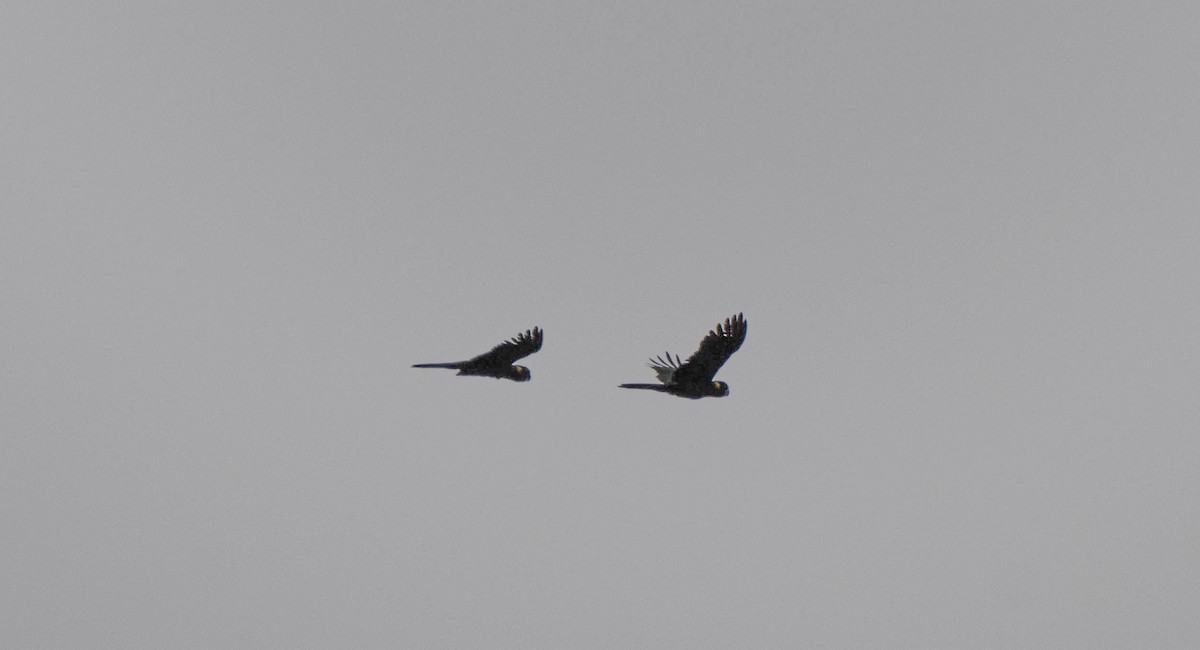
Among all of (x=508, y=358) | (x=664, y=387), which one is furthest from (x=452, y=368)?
(x=664, y=387)

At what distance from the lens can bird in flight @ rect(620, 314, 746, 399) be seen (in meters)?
26.0

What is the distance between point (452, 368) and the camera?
25.7m

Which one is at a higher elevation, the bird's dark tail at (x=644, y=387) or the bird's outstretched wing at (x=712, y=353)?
the bird's outstretched wing at (x=712, y=353)

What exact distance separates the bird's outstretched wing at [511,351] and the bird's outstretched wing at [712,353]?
474 cm

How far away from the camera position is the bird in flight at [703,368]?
26.0 m

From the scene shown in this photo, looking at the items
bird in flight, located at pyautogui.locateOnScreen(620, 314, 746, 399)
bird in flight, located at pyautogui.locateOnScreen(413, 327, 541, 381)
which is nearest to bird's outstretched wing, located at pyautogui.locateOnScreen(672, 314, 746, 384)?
bird in flight, located at pyautogui.locateOnScreen(620, 314, 746, 399)

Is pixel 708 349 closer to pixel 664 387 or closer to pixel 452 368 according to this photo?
pixel 664 387

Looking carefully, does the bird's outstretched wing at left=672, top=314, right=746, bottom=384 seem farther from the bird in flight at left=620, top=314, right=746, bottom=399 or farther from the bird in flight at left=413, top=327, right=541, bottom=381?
the bird in flight at left=413, top=327, right=541, bottom=381

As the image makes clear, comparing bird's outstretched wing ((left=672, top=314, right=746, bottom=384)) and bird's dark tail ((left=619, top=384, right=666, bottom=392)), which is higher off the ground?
bird's outstretched wing ((left=672, top=314, right=746, bottom=384))

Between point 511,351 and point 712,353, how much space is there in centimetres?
651

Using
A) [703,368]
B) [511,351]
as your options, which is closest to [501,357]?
[511,351]

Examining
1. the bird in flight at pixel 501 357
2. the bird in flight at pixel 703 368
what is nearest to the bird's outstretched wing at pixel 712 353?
the bird in flight at pixel 703 368

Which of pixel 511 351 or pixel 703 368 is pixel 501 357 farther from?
pixel 703 368

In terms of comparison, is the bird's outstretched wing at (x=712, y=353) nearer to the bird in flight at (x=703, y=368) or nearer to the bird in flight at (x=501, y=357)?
Result: the bird in flight at (x=703, y=368)
